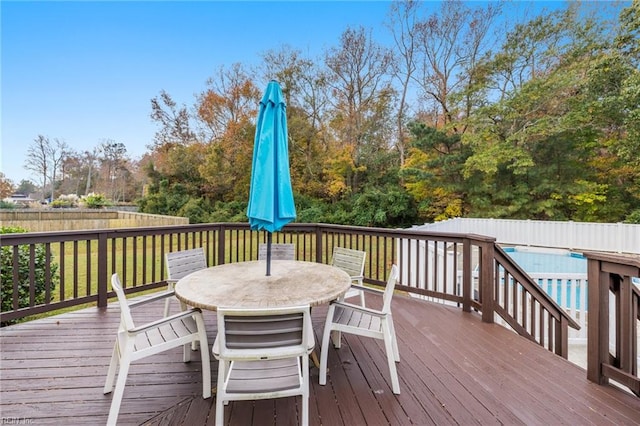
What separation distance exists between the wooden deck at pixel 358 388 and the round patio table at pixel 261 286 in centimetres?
66

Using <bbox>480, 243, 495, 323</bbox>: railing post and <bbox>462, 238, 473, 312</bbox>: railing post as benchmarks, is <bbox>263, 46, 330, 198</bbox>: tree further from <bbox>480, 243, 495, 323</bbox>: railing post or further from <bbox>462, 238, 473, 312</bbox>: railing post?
<bbox>480, 243, 495, 323</bbox>: railing post

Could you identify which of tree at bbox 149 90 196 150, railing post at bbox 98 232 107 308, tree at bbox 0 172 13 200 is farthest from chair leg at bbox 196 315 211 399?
tree at bbox 0 172 13 200

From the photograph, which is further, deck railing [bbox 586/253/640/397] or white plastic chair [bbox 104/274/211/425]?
deck railing [bbox 586/253/640/397]

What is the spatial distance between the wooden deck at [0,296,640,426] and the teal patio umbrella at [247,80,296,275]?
4.21ft

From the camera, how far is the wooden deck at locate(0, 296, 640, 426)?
1777 mm

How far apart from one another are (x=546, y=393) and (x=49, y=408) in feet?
10.7

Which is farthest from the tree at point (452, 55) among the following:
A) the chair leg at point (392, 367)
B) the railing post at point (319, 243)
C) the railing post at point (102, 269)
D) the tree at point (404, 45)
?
the railing post at point (102, 269)

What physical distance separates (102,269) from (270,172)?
2763 millimetres

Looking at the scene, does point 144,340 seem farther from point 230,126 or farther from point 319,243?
point 230,126

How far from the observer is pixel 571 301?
3.98 metres

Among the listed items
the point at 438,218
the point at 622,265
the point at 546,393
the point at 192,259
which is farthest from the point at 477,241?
the point at 438,218

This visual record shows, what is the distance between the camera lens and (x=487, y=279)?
3242 mm

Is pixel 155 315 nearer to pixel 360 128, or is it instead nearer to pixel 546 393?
pixel 546 393

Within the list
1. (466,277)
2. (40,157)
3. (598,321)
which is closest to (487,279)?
(466,277)
